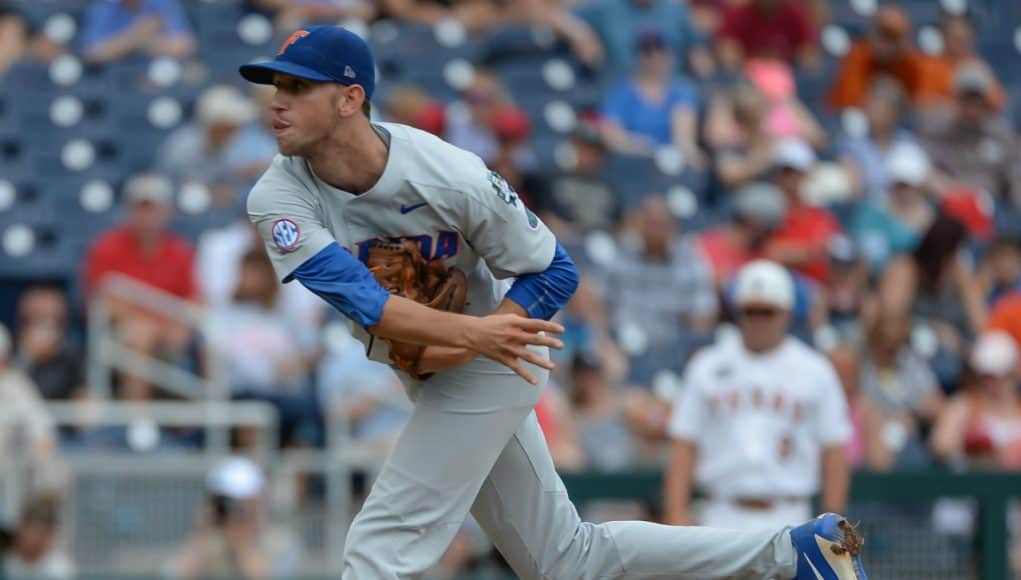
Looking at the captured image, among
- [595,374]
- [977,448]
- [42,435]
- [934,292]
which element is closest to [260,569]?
[42,435]

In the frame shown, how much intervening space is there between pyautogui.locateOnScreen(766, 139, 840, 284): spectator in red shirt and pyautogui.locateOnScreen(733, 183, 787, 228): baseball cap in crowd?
11 cm

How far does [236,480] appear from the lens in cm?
845

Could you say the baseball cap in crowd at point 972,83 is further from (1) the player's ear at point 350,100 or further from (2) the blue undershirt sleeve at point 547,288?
(1) the player's ear at point 350,100

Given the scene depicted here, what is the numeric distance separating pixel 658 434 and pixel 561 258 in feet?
14.0

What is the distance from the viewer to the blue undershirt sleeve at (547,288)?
516 centimetres

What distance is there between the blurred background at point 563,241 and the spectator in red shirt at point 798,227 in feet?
0.07

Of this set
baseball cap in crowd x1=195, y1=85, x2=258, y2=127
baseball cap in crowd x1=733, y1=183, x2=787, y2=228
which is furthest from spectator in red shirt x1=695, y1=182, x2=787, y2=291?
baseball cap in crowd x1=195, y1=85, x2=258, y2=127

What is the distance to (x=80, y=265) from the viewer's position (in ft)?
33.9

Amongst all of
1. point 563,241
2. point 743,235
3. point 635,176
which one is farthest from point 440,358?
point 635,176

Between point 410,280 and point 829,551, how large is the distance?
1383 mm

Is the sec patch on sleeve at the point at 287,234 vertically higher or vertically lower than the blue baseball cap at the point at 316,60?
lower

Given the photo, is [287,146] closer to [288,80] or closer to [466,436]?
[288,80]

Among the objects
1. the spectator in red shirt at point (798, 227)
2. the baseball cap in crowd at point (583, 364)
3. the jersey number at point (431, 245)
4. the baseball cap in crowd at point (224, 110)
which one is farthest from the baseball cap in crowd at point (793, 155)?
the jersey number at point (431, 245)

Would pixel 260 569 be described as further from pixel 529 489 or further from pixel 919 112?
pixel 919 112
